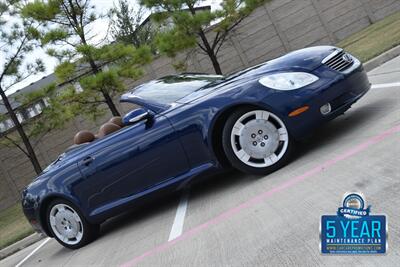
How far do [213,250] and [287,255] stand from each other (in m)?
0.76

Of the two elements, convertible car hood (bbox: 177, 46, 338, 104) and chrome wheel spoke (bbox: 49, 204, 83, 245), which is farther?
chrome wheel spoke (bbox: 49, 204, 83, 245)

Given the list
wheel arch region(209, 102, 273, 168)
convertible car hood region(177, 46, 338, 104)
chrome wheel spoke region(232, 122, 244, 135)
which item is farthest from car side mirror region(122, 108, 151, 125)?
chrome wheel spoke region(232, 122, 244, 135)

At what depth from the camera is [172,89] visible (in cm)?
543

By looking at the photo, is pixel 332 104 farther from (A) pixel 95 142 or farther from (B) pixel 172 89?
(A) pixel 95 142

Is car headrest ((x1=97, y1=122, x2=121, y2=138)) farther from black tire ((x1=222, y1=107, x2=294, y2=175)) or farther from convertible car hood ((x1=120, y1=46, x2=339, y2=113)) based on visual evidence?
black tire ((x1=222, y1=107, x2=294, y2=175))

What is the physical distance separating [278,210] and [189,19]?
15.0m

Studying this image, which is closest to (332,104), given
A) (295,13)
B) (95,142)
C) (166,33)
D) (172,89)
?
(172,89)

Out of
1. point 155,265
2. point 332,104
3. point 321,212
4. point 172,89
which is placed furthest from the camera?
point 172,89

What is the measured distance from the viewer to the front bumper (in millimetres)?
4508

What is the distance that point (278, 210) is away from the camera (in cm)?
373

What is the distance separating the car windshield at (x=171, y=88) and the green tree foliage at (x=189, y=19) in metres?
12.5

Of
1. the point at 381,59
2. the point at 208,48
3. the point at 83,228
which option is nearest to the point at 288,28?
the point at 208,48

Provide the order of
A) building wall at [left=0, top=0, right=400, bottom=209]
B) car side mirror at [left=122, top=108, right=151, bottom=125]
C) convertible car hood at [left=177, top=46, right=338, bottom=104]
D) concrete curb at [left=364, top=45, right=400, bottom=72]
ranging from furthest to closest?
building wall at [left=0, top=0, right=400, bottom=209] → concrete curb at [left=364, top=45, right=400, bottom=72] → car side mirror at [left=122, top=108, right=151, bottom=125] → convertible car hood at [left=177, top=46, right=338, bottom=104]

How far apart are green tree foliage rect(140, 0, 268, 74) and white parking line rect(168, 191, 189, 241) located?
1304cm
